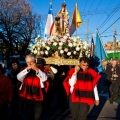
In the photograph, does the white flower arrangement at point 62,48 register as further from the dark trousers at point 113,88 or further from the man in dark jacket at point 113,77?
the dark trousers at point 113,88

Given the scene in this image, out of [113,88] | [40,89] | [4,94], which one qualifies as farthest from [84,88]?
[113,88]

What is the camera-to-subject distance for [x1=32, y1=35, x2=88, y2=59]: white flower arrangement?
24.2ft

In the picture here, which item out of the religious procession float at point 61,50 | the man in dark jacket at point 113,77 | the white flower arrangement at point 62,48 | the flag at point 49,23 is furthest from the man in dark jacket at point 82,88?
the flag at point 49,23

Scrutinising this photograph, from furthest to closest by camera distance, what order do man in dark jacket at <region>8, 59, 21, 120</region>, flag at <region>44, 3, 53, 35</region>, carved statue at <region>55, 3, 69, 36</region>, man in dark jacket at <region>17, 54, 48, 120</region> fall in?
1. flag at <region>44, 3, 53, 35</region>
2. carved statue at <region>55, 3, 69, 36</region>
3. man in dark jacket at <region>8, 59, 21, 120</region>
4. man in dark jacket at <region>17, 54, 48, 120</region>

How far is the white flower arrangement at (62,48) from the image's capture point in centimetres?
738

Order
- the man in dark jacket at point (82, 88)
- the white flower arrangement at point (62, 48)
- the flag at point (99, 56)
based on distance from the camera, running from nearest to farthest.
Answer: the man in dark jacket at point (82, 88), the white flower arrangement at point (62, 48), the flag at point (99, 56)

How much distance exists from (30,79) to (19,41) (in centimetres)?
3014

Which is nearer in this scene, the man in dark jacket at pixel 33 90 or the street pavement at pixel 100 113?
the man in dark jacket at pixel 33 90

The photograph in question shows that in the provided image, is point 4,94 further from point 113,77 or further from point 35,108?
point 113,77

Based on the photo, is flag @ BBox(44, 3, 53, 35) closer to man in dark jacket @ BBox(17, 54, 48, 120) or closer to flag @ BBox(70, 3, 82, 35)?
flag @ BBox(70, 3, 82, 35)

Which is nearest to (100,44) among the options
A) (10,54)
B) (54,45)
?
(54,45)

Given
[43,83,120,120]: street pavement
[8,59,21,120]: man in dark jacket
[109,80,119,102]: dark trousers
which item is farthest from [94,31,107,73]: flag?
[8,59,21,120]: man in dark jacket

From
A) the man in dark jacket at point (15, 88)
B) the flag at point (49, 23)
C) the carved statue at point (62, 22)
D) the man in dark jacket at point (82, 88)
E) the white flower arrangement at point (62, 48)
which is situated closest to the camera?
the man in dark jacket at point (82, 88)

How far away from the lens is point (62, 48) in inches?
292
